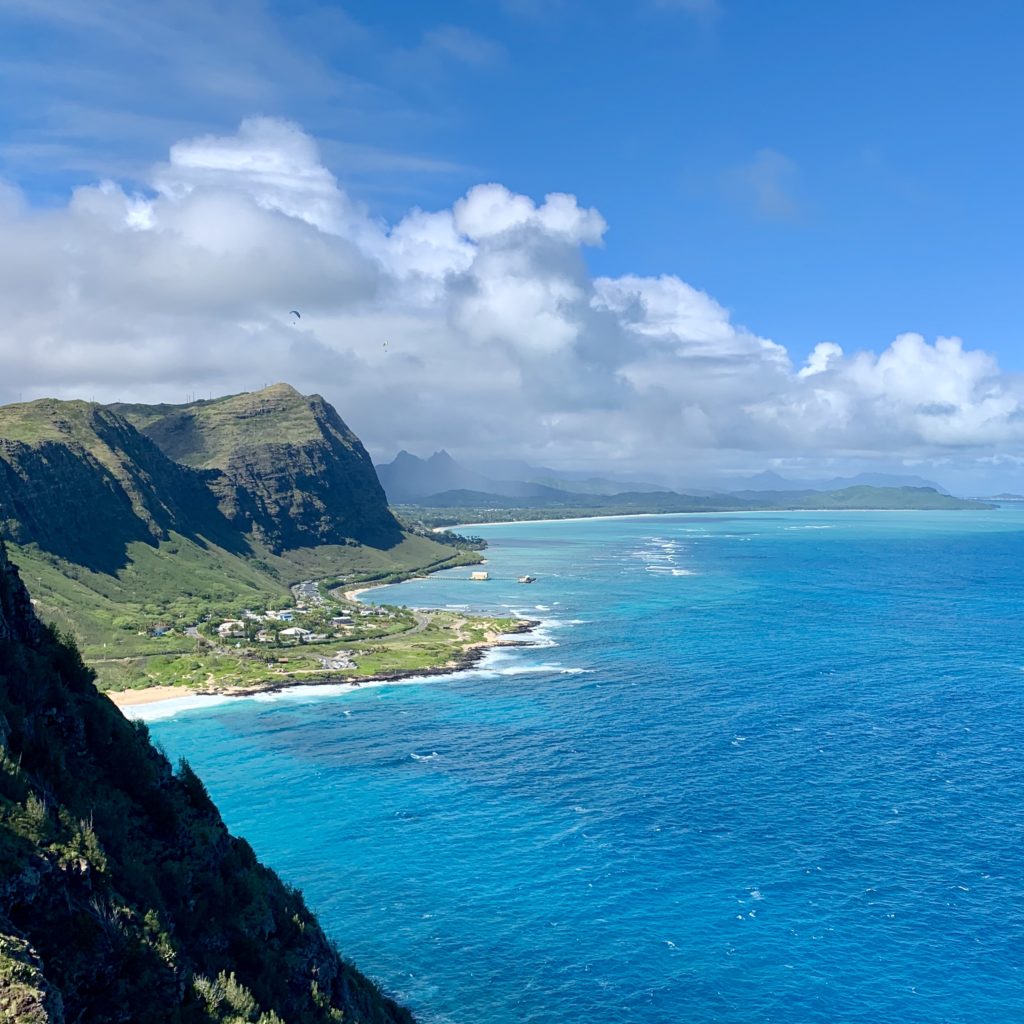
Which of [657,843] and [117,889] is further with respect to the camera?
[657,843]

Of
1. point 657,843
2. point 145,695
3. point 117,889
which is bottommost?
point 657,843

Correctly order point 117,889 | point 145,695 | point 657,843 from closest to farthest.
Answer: point 117,889 → point 657,843 → point 145,695

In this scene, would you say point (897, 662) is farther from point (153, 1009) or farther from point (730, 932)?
point (153, 1009)

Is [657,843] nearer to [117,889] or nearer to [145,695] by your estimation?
[117,889]

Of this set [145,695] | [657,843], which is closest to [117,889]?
[657,843]

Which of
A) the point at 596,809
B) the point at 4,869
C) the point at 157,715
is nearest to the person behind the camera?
the point at 4,869

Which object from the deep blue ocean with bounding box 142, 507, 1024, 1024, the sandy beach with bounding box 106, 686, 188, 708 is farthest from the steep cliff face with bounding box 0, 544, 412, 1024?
the sandy beach with bounding box 106, 686, 188, 708

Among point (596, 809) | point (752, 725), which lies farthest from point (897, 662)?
point (596, 809)
